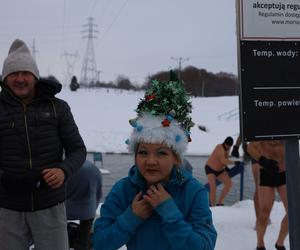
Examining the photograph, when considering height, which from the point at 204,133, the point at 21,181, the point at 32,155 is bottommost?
the point at 204,133

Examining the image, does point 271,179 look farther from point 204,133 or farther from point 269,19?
point 204,133

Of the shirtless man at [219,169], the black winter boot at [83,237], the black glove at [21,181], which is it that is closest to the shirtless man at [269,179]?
the black winter boot at [83,237]

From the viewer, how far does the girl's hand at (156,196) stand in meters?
2.18

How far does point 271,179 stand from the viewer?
5410 millimetres

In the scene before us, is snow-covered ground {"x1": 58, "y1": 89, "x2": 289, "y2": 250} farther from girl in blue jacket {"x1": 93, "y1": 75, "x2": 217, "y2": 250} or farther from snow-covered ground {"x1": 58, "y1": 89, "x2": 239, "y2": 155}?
girl in blue jacket {"x1": 93, "y1": 75, "x2": 217, "y2": 250}

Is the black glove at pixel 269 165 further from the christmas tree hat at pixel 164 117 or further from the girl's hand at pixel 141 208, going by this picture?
the girl's hand at pixel 141 208

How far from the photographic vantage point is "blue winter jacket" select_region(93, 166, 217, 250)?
2.14 m

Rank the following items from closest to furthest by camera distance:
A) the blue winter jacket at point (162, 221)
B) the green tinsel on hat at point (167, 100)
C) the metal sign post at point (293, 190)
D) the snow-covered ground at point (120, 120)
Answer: the blue winter jacket at point (162, 221)
the green tinsel on hat at point (167, 100)
the metal sign post at point (293, 190)
the snow-covered ground at point (120, 120)

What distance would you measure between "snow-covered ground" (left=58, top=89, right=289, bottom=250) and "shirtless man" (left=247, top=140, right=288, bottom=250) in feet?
1.07

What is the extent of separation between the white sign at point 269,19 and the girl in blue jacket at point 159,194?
803 millimetres

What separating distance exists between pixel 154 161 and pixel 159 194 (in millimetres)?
152

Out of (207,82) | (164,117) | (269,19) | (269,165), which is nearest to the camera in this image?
(164,117)

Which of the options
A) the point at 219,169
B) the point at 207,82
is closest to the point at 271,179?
the point at 219,169

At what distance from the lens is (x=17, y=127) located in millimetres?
3158
